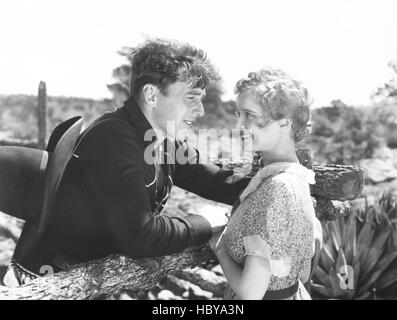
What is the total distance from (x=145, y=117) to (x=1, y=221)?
13.6 ft

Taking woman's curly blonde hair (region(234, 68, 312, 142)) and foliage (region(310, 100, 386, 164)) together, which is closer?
woman's curly blonde hair (region(234, 68, 312, 142))

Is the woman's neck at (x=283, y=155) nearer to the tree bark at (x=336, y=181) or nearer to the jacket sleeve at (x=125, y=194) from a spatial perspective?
the jacket sleeve at (x=125, y=194)

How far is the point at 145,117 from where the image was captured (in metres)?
2.09

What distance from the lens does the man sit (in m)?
1.79

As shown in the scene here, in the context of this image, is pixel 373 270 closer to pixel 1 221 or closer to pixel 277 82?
pixel 277 82

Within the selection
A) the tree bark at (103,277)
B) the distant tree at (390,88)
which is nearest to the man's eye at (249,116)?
the tree bark at (103,277)

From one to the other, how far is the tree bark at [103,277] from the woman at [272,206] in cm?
23

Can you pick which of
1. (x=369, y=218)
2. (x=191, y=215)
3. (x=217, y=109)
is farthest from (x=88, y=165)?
(x=217, y=109)

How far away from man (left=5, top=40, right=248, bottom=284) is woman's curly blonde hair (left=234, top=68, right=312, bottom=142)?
0.31 meters

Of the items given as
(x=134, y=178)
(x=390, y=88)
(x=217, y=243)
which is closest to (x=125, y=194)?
(x=134, y=178)

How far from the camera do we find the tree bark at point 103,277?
1695mm

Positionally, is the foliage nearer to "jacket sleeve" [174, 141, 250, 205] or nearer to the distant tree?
the distant tree

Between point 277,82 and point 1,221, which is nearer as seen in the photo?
point 277,82

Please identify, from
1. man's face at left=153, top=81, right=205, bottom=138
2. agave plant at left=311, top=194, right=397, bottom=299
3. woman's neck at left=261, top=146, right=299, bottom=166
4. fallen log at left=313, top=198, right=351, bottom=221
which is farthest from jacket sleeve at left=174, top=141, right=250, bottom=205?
agave plant at left=311, top=194, right=397, bottom=299
